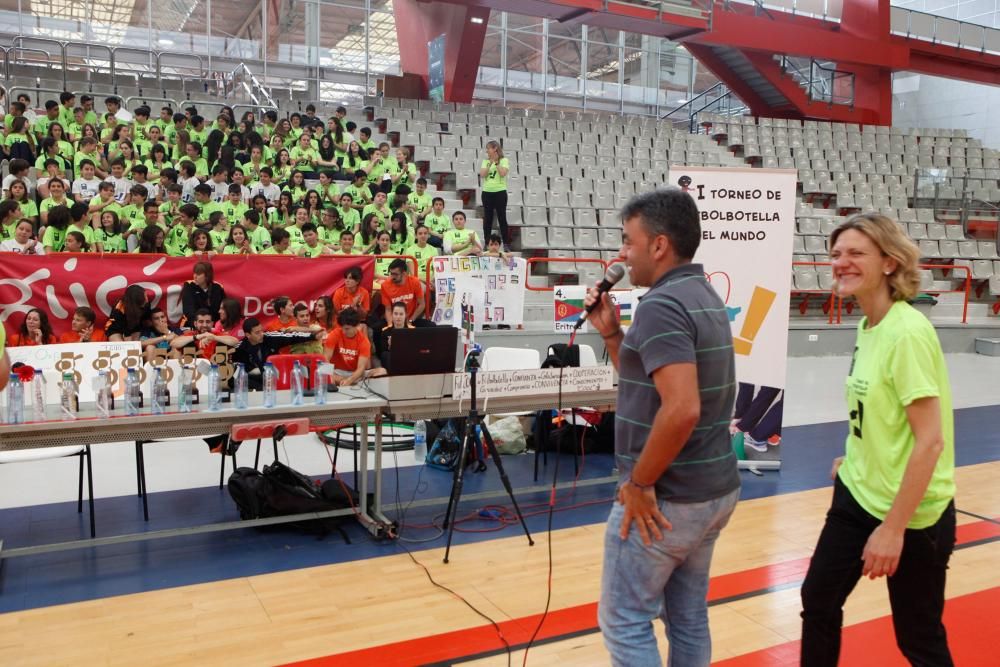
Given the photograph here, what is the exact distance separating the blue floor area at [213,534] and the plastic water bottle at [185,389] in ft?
2.60

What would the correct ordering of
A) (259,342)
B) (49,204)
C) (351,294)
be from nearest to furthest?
(259,342), (351,294), (49,204)

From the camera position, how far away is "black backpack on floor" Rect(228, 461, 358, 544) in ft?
15.1

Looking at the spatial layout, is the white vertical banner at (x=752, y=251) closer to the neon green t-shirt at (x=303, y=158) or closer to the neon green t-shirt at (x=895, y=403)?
the neon green t-shirt at (x=895, y=403)

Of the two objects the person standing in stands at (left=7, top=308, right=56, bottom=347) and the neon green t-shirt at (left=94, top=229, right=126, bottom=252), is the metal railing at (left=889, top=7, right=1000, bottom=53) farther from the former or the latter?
the person standing in stands at (left=7, top=308, right=56, bottom=347)

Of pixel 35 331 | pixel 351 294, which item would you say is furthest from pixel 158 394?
pixel 351 294

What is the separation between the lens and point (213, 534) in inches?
180

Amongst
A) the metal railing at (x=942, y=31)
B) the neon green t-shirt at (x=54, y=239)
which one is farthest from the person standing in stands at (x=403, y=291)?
the metal railing at (x=942, y=31)

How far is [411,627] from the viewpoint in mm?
3469

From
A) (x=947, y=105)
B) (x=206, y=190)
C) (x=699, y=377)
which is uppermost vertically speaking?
(x=947, y=105)

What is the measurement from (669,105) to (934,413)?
21.6m

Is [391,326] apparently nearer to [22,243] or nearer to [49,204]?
[22,243]

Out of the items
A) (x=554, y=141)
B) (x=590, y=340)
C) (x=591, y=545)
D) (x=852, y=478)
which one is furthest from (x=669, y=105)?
(x=852, y=478)

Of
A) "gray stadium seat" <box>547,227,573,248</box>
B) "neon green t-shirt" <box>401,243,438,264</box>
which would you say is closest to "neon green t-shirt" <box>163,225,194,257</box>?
"neon green t-shirt" <box>401,243,438,264</box>

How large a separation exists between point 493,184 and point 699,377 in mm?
9781
